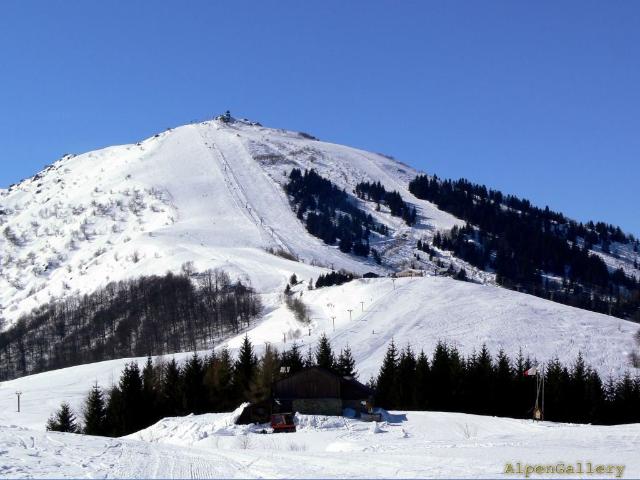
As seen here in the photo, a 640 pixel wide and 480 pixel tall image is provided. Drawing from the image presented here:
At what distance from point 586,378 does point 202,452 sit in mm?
44549

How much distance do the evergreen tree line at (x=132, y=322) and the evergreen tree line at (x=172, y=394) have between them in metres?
61.7

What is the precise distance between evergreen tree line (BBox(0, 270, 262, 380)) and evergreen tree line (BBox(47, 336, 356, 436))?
61.7m

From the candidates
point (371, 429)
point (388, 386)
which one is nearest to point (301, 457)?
point (371, 429)

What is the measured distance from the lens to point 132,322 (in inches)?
5891

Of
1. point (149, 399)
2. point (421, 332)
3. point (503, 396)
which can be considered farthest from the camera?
point (421, 332)

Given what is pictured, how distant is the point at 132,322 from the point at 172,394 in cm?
9498

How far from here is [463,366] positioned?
2445 inches

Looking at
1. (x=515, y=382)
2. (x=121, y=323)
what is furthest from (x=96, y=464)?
(x=121, y=323)

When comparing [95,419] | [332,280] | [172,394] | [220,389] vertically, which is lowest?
[95,419]

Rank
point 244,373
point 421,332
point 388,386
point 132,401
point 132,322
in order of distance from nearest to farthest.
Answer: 1. point 132,401
2. point 244,373
3. point 388,386
4. point 421,332
5. point 132,322

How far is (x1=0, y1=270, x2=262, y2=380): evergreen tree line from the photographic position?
134375mm

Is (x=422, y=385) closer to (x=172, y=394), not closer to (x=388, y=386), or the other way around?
(x=388, y=386)

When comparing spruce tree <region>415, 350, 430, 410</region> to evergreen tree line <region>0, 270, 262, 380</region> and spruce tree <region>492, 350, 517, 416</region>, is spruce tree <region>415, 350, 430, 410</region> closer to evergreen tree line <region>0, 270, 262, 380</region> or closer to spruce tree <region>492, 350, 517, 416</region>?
spruce tree <region>492, 350, 517, 416</region>

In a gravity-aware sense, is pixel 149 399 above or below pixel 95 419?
above
